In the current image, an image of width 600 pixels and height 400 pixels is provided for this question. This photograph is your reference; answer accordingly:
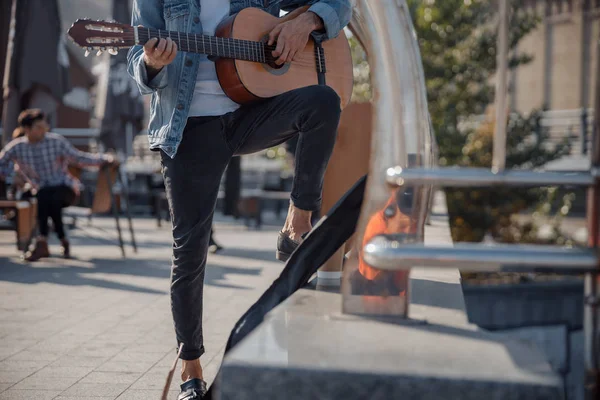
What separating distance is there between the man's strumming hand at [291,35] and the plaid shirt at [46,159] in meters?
5.48

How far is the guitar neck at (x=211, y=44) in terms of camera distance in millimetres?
2514

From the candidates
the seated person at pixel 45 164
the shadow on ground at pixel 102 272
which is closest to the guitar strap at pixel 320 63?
the shadow on ground at pixel 102 272

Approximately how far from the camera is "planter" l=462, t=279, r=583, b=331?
38.3 feet

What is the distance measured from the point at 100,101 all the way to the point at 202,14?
436 inches

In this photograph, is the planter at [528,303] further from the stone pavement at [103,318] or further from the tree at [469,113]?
the stone pavement at [103,318]

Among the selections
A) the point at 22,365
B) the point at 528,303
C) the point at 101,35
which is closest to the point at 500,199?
the point at 528,303

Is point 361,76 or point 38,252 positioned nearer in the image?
point 38,252

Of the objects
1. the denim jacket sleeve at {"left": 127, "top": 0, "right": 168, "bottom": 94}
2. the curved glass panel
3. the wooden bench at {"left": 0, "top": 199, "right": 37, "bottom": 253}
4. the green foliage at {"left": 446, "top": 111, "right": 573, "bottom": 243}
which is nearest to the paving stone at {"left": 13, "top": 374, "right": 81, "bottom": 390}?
the denim jacket sleeve at {"left": 127, "top": 0, "right": 168, "bottom": 94}

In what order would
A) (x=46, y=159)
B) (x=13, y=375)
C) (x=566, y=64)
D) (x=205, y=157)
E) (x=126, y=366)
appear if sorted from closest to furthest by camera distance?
1. (x=205, y=157)
2. (x=13, y=375)
3. (x=126, y=366)
4. (x=46, y=159)
5. (x=566, y=64)

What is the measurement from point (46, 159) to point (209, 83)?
5.52 meters

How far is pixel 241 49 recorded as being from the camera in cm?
271

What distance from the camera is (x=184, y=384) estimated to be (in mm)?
2529

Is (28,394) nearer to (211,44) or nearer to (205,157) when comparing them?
(205,157)

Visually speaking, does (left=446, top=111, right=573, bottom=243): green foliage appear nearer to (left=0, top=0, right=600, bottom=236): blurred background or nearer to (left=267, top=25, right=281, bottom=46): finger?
(left=0, top=0, right=600, bottom=236): blurred background
